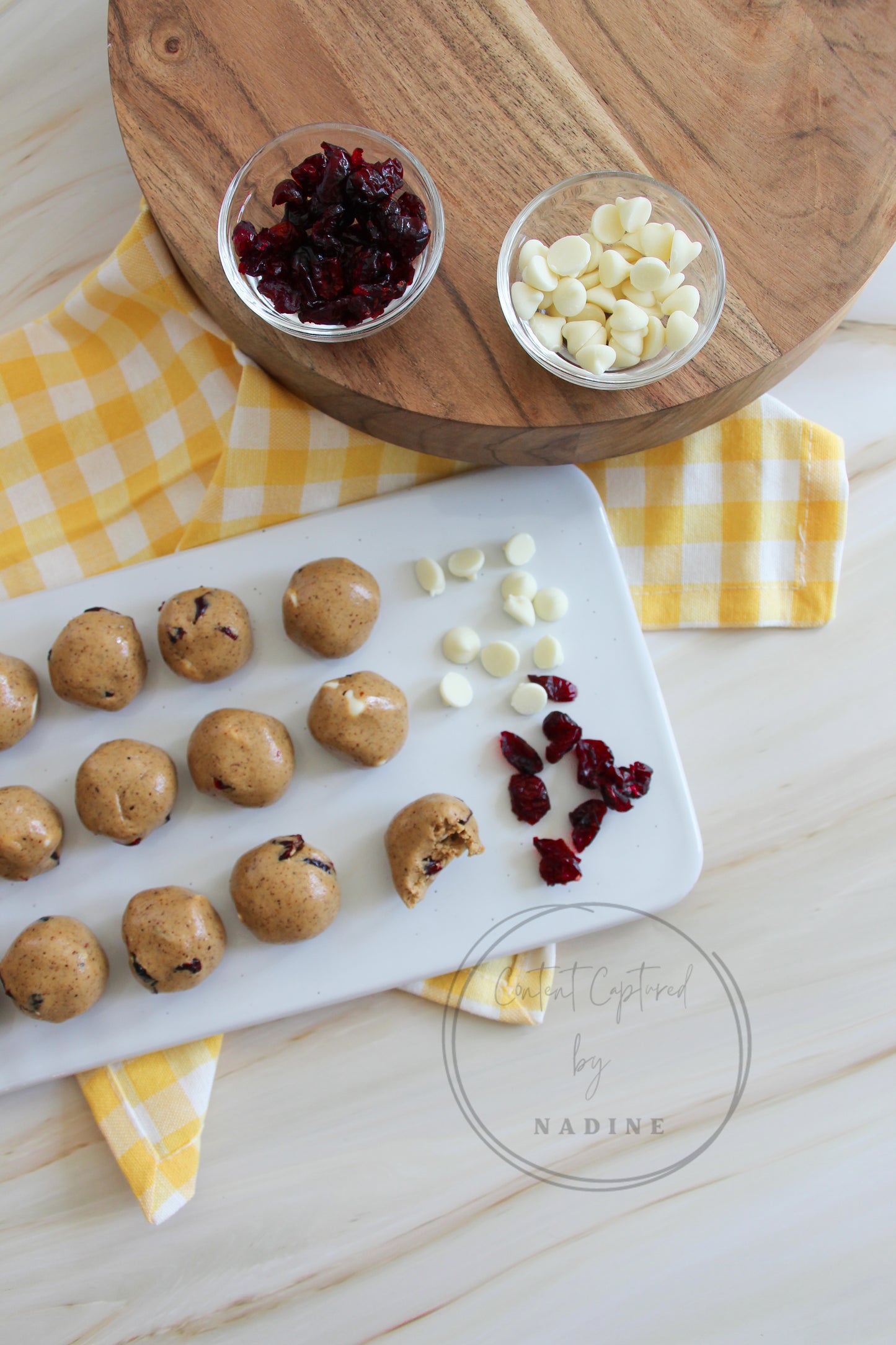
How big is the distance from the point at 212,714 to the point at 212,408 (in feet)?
1.64

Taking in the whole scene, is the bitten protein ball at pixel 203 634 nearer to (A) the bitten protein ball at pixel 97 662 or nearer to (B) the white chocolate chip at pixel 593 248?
(A) the bitten protein ball at pixel 97 662

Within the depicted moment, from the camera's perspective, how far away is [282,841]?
1415 millimetres

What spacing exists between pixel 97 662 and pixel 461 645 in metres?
0.54

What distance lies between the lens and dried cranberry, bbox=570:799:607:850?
146cm

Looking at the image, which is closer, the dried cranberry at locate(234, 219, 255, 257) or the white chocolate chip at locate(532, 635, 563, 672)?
the dried cranberry at locate(234, 219, 255, 257)

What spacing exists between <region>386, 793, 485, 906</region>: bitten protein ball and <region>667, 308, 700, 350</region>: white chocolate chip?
71cm

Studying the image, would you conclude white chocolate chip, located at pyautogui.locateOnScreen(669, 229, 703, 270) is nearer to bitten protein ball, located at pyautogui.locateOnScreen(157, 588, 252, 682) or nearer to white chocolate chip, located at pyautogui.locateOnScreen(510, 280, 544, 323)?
white chocolate chip, located at pyautogui.locateOnScreen(510, 280, 544, 323)

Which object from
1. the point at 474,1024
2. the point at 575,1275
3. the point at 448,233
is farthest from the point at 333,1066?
the point at 448,233

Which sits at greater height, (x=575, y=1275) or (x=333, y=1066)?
(x=333, y=1066)

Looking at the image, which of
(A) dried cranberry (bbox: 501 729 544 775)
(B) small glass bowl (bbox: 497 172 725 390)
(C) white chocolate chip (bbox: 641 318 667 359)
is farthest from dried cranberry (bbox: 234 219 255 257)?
(A) dried cranberry (bbox: 501 729 544 775)

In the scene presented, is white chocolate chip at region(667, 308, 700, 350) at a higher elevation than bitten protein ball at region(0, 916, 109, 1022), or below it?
higher

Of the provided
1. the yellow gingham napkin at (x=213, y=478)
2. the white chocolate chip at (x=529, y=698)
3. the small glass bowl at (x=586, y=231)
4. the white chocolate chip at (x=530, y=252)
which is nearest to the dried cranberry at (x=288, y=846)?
the white chocolate chip at (x=529, y=698)

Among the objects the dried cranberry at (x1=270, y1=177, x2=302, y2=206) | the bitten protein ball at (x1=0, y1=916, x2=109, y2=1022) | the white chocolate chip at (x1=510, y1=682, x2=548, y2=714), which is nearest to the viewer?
the dried cranberry at (x1=270, y1=177, x2=302, y2=206)

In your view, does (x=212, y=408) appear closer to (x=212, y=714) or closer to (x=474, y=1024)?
(x=212, y=714)
